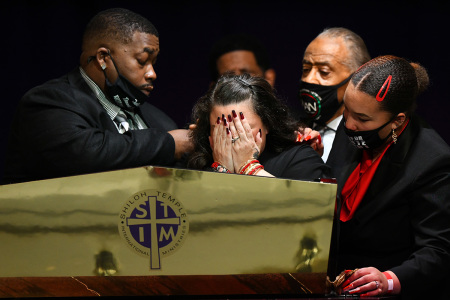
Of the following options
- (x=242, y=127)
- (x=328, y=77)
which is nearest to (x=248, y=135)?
(x=242, y=127)

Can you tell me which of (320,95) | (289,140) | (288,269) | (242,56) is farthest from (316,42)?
→ (288,269)

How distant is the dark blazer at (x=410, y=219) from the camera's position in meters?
2.02

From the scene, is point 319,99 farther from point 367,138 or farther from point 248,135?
point 248,135

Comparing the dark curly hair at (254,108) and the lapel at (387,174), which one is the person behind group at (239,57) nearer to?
the dark curly hair at (254,108)

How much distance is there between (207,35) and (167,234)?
2601 millimetres

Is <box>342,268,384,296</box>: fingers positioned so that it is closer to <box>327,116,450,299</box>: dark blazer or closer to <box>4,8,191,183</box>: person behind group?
<box>327,116,450,299</box>: dark blazer

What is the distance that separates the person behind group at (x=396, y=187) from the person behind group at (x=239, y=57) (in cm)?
140

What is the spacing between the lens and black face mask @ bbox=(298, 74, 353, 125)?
2.85 metres

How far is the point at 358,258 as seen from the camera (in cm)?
219

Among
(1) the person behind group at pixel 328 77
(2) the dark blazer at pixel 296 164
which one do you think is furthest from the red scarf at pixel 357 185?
(1) the person behind group at pixel 328 77

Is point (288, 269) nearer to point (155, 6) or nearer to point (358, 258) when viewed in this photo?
point (358, 258)

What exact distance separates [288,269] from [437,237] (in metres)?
0.64

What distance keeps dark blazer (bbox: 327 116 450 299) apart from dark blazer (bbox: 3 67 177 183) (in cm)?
72

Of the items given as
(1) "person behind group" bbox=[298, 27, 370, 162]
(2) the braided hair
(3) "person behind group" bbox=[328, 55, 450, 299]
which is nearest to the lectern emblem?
(3) "person behind group" bbox=[328, 55, 450, 299]
